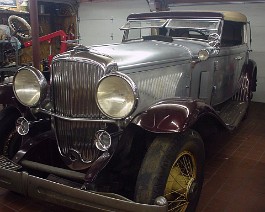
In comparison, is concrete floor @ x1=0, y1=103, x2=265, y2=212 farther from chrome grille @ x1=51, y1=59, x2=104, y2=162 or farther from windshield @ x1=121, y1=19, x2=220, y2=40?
windshield @ x1=121, y1=19, x2=220, y2=40

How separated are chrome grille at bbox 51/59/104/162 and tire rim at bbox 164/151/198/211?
2.02 ft

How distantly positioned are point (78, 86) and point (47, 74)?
1.88m

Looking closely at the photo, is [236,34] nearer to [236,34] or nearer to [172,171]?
[236,34]

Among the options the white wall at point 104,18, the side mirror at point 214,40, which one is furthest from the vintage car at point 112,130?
the white wall at point 104,18

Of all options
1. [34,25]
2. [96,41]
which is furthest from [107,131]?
[96,41]

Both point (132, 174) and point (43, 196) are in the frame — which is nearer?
point (43, 196)

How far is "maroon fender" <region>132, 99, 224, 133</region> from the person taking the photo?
6.24 feet

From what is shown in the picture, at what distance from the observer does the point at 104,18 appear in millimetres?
9758

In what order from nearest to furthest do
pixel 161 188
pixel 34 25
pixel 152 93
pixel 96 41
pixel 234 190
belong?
1. pixel 161 188
2. pixel 152 93
3. pixel 234 190
4. pixel 34 25
5. pixel 96 41

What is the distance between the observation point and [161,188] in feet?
6.24

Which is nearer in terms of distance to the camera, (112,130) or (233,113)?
(112,130)

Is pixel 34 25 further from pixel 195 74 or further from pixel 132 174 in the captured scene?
pixel 132 174

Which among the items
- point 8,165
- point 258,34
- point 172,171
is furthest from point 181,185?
point 258,34

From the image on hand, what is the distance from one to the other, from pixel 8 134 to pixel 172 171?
1.54 metres
